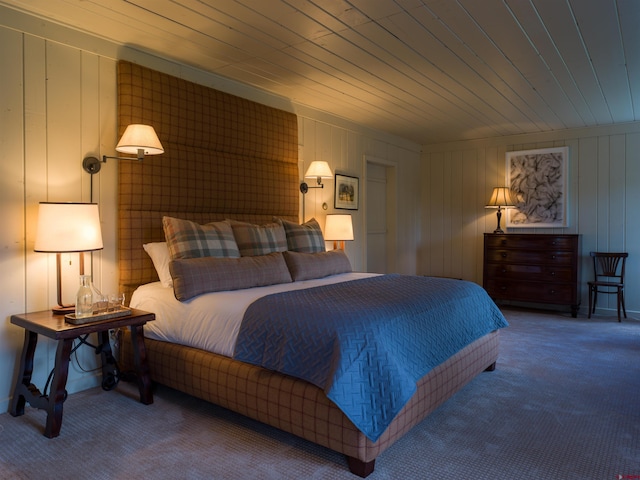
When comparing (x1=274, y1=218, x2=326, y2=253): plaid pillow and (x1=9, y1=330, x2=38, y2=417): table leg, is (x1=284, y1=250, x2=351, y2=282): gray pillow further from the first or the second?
(x1=9, y1=330, x2=38, y2=417): table leg

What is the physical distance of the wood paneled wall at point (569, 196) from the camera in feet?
16.9

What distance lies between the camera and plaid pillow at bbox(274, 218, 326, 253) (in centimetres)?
363

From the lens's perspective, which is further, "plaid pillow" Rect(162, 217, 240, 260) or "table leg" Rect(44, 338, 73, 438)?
"plaid pillow" Rect(162, 217, 240, 260)

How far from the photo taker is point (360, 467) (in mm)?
1872

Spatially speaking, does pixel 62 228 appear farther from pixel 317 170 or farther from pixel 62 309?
pixel 317 170

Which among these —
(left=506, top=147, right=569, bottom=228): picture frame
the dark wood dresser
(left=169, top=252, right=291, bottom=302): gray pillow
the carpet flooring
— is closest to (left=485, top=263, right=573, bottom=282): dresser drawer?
the dark wood dresser

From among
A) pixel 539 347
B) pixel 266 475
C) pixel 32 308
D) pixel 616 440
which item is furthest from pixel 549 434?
pixel 32 308

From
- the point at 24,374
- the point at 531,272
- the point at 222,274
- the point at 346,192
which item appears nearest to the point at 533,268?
the point at 531,272

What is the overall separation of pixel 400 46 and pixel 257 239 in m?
1.69

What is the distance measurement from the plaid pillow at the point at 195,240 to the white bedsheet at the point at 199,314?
27cm

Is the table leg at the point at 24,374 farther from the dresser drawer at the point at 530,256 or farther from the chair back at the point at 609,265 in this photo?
the chair back at the point at 609,265

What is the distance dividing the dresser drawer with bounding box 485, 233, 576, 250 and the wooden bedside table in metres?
4.36

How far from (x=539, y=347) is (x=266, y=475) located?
2.91 meters

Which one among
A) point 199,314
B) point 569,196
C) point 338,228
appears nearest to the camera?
point 199,314
